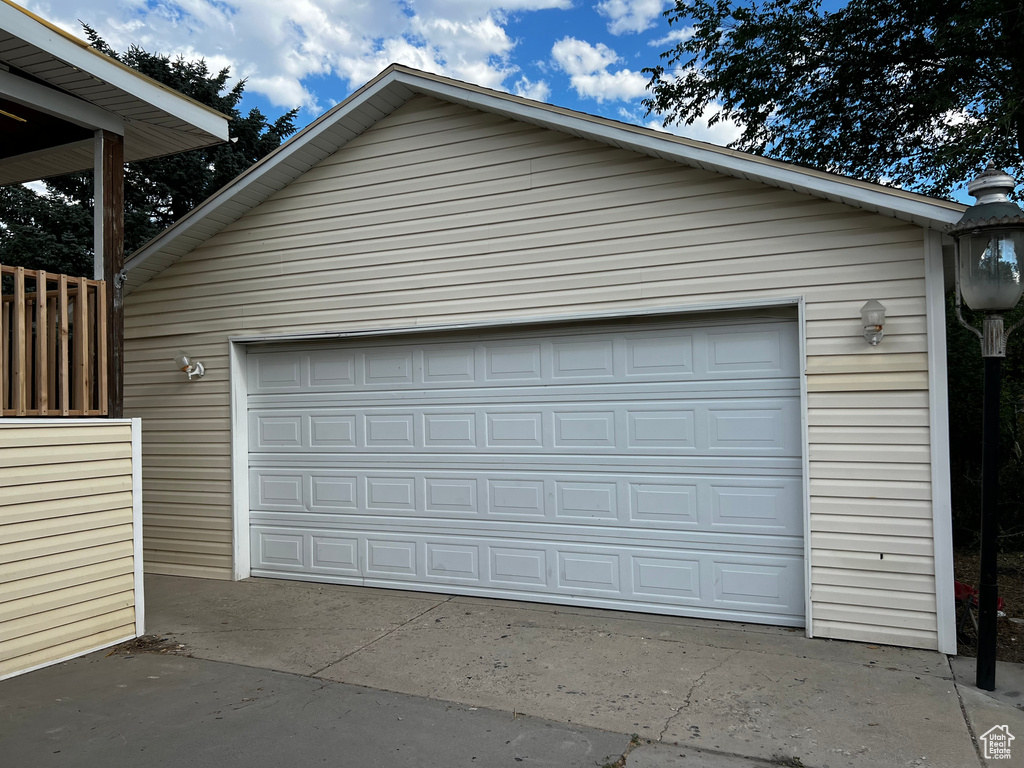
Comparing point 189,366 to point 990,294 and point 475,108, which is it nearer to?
point 475,108

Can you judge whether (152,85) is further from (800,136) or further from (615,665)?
(800,136)

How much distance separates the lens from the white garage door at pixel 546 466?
Answer: 5.15 meters

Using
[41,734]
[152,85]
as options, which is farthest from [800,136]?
[41,734]

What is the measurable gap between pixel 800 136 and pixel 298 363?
922cm

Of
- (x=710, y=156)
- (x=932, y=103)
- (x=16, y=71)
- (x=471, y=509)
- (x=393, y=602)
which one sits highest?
(x=932, y=103)

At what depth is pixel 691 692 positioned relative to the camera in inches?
156

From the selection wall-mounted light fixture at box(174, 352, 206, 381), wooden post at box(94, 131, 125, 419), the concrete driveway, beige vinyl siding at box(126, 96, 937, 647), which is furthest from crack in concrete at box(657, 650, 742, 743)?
wall-mounted light fixture at box(174, 352, 206, 381)

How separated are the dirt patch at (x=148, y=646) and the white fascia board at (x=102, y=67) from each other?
387 centimetres

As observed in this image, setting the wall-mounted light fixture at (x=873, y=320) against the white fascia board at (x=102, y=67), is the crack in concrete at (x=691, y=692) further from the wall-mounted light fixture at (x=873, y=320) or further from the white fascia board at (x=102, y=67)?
the white fascia board at (x=102, y=67)

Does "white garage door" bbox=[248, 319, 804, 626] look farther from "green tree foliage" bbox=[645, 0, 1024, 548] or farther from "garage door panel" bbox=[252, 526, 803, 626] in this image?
"green tree foliage" bbox=[645, 0, 1024, 548]

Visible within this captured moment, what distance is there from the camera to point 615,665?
4.40m

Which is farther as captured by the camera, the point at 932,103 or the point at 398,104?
the point at 932,103

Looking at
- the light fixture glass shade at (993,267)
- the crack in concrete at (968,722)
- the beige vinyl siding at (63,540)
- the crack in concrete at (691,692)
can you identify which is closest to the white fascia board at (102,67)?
the beige vinyl siding at (63,540)

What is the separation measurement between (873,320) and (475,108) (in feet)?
11.4
